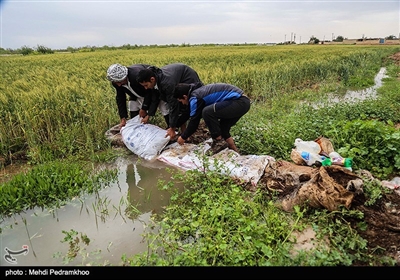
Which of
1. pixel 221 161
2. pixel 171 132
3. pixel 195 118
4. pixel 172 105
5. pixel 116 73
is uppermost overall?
pixel 116 73

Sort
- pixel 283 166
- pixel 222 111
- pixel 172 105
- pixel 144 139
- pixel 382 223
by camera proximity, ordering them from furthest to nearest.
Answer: pixel 144 139, pixel 172 105, pixel 222 111, pixel 283 166, pixel 382 223

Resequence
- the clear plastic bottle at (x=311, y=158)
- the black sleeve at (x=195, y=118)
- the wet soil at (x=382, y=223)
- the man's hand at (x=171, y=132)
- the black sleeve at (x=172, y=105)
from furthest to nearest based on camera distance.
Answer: the man's hand at (x=171, y=132) → the black sleeve at (x=172, y=105) → the black sleeve at (x=195, y=118) → the clear plastic bottle at (x=311, y=158) → the wet soil at (x=382, y=223)

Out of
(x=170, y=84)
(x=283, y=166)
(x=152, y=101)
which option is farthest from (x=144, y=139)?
(x=283, y=166)

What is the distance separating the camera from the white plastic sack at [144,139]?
444 cm

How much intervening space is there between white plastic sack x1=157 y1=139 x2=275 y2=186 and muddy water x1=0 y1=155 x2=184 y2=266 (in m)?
0.44

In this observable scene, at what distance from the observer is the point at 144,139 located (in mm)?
4504

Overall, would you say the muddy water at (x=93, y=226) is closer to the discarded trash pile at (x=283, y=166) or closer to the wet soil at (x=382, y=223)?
the discarded trash pile at (x=283, y=166)

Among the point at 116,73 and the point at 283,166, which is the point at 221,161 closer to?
the point at 283,166

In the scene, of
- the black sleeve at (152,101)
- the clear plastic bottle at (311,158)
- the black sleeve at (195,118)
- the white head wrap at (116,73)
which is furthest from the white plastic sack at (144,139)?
the clear plastic bottle at (311,158)

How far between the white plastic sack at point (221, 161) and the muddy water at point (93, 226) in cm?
44

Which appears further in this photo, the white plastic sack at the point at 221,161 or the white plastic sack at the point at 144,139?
the white plastic sack at the point at 144,139

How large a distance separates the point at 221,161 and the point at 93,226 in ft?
5.76
